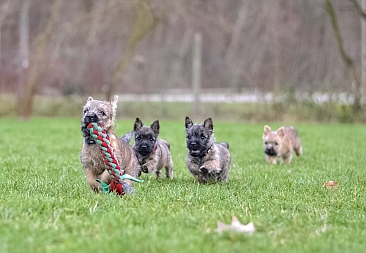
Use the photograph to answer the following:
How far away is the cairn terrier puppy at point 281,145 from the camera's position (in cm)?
1076

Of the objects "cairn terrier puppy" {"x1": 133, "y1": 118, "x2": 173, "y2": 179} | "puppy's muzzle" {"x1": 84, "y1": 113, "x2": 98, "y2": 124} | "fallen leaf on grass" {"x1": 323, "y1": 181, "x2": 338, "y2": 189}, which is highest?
"puppy's muzzle" {"x1": 84, "y1": 113, "x2": 98, "y2": 124}

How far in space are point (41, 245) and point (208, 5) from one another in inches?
1163

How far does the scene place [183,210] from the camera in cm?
517

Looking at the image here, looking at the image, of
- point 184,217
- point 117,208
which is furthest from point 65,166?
point 184,217

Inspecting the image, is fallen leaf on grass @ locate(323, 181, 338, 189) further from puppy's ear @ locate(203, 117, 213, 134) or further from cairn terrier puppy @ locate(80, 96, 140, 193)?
cairn terrier puppy @ locate(80, 96, 140, 193)

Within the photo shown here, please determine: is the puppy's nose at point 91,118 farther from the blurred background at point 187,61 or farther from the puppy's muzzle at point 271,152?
the blurred background at point 187,61

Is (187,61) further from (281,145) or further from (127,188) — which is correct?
(127,188)

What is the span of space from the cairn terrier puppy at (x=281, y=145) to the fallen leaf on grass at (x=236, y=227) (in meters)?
6.23

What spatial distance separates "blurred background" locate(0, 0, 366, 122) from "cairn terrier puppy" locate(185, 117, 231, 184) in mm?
14813

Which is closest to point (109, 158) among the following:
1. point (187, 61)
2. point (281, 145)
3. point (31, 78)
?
point (281, 145)

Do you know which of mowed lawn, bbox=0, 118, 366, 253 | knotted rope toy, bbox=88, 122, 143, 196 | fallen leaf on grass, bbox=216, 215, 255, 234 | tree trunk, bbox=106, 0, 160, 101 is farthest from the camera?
tree trunk, bbox=106, 0, 160, 101

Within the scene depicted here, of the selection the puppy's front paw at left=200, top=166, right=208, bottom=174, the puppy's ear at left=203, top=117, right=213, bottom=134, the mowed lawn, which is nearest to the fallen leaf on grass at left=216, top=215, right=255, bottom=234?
the mowed lawn

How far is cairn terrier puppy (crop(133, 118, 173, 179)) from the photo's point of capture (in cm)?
808

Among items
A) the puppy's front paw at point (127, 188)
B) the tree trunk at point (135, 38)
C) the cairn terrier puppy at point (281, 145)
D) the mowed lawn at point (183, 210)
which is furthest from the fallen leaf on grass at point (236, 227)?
the tree trunk at point (135, 38)
